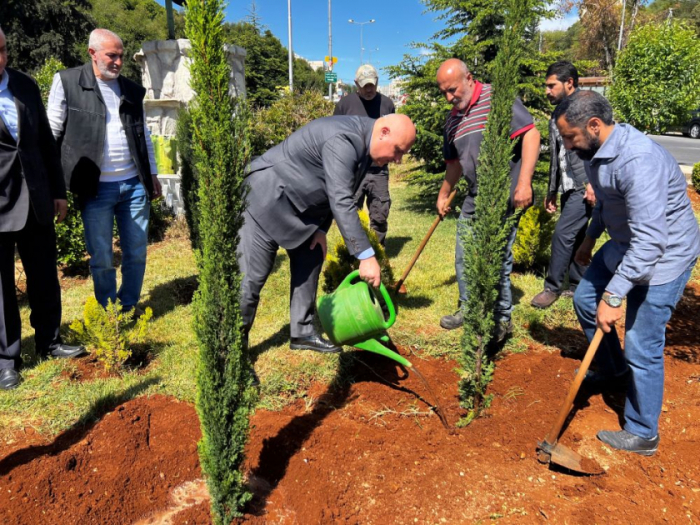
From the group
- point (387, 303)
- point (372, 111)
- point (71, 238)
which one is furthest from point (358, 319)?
point (71, 238)

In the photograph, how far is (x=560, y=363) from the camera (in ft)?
11.6

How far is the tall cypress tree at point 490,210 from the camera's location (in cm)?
239

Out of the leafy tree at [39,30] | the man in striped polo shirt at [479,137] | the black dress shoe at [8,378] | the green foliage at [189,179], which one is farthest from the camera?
the leafy tree at [39,30]

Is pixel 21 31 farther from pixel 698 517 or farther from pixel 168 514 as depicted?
pixel 698 517

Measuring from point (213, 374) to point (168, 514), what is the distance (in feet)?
2.74

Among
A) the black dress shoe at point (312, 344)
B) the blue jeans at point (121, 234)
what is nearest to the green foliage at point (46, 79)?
the blue jeans at point (121, 234)

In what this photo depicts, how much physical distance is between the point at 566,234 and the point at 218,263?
3685mm

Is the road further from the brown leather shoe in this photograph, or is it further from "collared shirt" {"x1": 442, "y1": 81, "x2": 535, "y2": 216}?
"collared shirt" {"x1": 442, "y1": 81, "x2": 535, "y2": 216}

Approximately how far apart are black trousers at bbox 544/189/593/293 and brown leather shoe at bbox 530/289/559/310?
0.04 meters

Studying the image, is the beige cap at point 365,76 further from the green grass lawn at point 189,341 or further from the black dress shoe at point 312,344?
the black dress shoe at point 312,344

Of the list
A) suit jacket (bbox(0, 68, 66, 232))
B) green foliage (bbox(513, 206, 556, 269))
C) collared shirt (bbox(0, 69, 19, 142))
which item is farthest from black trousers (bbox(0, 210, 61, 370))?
green foliage (bbox(513, 206, 556, 269))

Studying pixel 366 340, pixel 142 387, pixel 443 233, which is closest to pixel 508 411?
pixel 366 340

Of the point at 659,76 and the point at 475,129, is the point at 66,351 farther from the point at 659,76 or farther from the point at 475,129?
the point at 659,76

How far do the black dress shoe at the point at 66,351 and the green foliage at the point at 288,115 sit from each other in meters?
7.92
